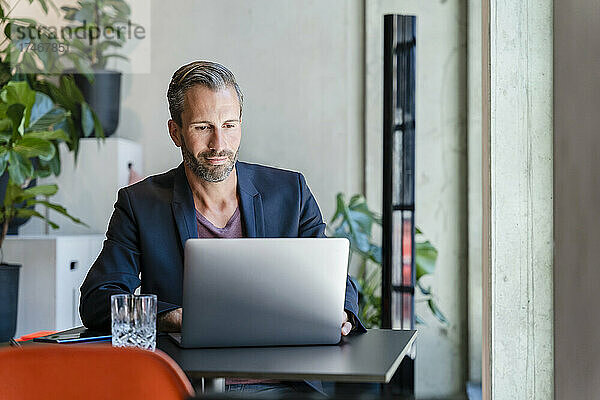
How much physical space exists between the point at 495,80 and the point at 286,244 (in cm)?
120

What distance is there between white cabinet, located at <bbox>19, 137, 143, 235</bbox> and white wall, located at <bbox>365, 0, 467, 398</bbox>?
1.33 m

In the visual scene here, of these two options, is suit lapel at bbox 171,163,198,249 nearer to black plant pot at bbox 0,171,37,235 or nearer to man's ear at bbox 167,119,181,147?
man's ear at bbox 167,119,181,147

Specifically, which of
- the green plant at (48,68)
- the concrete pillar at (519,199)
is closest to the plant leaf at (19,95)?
the green plant at (48,68)

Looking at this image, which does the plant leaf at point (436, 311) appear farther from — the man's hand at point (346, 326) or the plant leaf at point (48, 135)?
the man's hand at point (346, 326)

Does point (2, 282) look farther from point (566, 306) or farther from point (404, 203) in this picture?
point (566, 306)

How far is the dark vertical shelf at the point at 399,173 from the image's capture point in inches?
112

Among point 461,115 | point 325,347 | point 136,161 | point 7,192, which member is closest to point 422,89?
point 461,115

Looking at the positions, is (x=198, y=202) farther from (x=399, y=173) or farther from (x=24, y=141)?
(x=24, y=141)

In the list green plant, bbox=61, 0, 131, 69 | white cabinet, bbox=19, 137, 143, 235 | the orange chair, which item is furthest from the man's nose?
green plant, bbox=61, 0, 131, 69

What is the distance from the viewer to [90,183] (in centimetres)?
433

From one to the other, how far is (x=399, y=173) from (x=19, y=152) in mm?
1925

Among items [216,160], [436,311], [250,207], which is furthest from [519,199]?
[436,311]

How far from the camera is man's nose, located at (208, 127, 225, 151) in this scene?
2.22 m

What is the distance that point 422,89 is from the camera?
4312 millimetres
